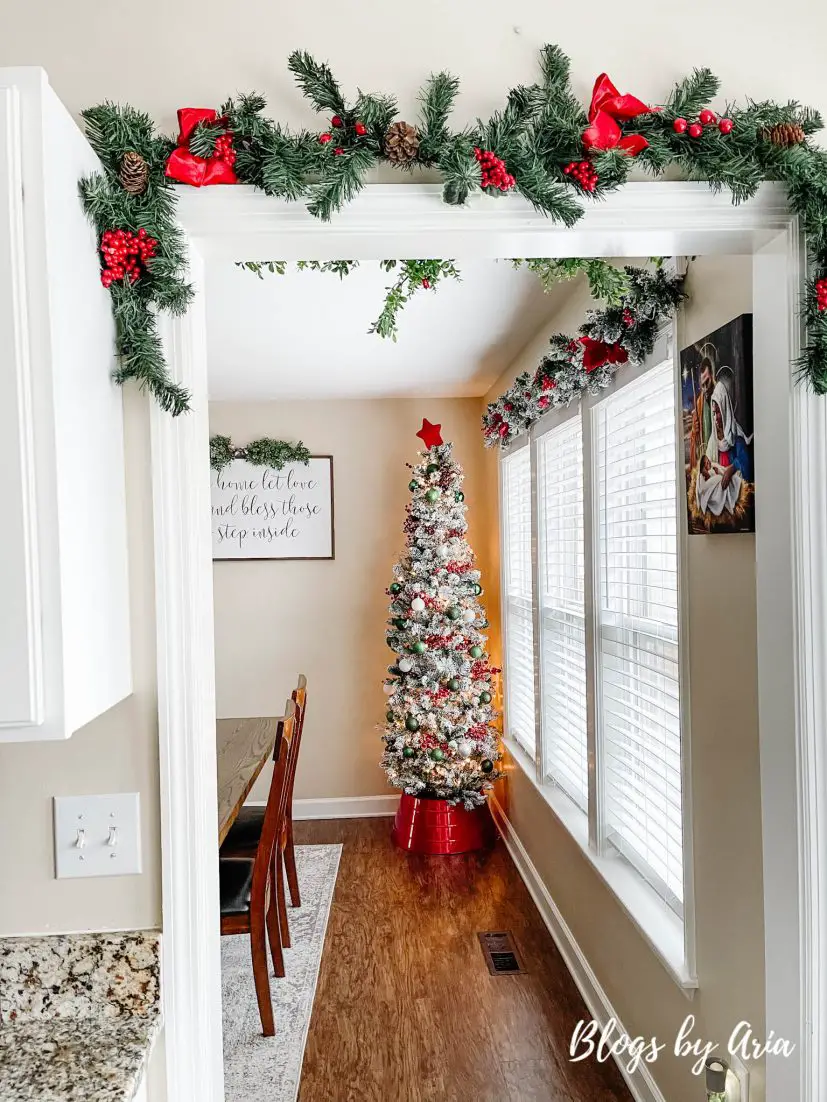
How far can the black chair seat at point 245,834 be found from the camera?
2.96 metres

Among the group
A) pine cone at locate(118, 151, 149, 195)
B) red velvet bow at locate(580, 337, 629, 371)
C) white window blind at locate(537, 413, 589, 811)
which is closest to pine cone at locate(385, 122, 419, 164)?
pine cone at locate(118, 151, 149, 195)

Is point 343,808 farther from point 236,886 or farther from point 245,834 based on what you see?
point 236,886

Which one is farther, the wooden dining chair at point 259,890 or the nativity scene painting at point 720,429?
the wooden dining chair at point 259,890

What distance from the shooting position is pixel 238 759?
121 inches

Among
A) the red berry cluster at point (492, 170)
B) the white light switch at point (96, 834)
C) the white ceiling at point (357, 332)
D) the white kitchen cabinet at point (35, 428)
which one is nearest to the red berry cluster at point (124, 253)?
the white kitchen cabinet at point (35, 428)

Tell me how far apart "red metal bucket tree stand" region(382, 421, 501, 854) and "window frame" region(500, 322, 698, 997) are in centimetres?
35

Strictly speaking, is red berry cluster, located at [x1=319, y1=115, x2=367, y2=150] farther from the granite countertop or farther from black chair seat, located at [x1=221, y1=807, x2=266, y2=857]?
black chair seat, located at [x1=221, y1=807, x2=266, y2=857]

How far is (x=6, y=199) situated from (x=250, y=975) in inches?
119

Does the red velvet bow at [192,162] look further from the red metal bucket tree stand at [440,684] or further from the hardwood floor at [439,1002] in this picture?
the red metal bucket tree stand at [440,684]

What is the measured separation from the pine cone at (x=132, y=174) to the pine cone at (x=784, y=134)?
89 cm

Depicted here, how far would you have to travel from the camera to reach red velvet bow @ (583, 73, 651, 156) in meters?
1.04

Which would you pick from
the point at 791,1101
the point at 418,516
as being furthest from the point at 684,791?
the point at 418,516

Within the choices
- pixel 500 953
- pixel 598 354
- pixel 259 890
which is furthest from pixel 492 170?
pixel 500 953

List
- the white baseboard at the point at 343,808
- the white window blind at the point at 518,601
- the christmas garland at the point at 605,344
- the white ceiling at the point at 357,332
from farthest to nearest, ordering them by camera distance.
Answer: the white baseboard at the point at 343,808
the white window blind at the point at 518,601
the white ceiling at the point at 357,332
the christmas garland at the point at 605,344
